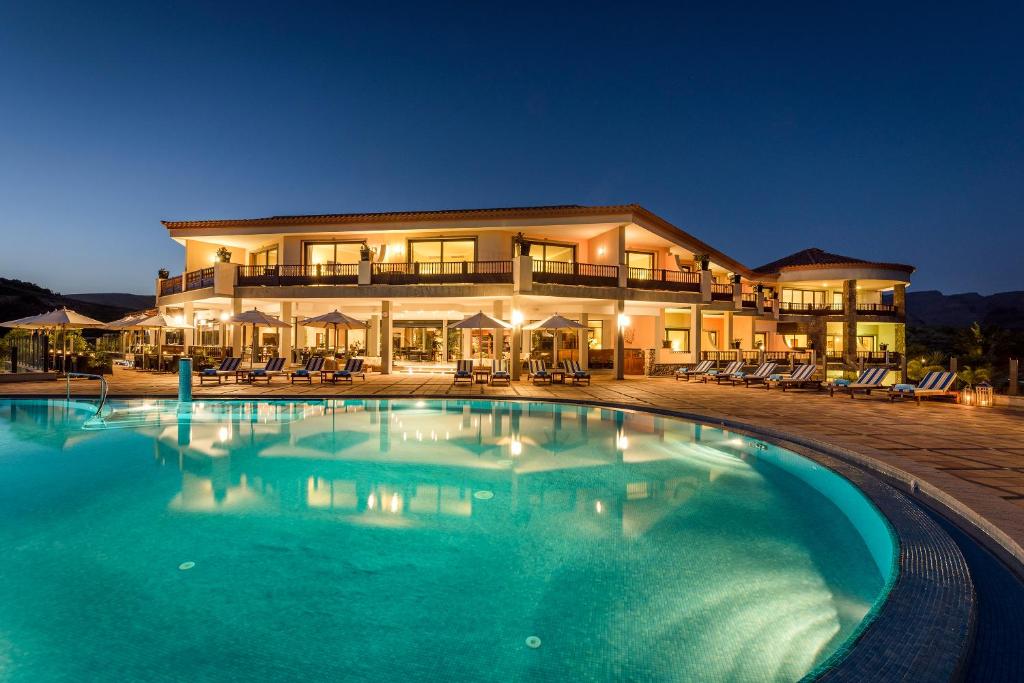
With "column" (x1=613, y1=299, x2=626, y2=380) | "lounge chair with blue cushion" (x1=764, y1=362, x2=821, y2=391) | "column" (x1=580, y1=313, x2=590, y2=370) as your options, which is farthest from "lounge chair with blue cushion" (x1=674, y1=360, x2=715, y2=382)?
"column" (x1=580, y1=313, x2=590, y2=370)

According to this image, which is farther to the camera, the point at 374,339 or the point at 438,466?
the point at 374,339

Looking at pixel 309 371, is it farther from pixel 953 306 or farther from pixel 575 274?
pixel 953 306

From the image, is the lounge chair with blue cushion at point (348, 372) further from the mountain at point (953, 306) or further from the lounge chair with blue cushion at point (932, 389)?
the mountain at point (953, 306)

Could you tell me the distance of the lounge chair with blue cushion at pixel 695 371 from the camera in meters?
20.3

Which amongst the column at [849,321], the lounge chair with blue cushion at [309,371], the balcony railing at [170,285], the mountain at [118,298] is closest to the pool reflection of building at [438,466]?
the lounge chair with blue cushion at [309,371]

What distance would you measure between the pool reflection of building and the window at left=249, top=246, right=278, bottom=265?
1483cm

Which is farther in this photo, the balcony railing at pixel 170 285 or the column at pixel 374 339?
the column at pixel 374 339

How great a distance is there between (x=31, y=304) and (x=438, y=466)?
217 ft

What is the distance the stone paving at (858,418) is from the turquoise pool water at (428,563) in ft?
2.75

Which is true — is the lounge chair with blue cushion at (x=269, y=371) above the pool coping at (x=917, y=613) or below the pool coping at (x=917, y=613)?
above

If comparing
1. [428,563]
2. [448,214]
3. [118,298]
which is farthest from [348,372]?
[118,298]

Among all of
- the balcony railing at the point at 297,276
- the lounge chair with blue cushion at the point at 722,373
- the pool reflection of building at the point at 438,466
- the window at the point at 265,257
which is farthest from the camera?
the window at the point at 265,257

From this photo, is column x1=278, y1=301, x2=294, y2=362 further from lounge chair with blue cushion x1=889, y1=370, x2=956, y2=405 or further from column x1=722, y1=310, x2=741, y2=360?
column x1=722, y1=310, x2=741, y2=360

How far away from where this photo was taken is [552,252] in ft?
76.8
